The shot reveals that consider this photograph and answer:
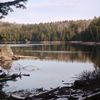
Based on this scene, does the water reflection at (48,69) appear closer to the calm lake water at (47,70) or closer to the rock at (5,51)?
the calm lake water at (47,70)

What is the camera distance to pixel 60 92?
19141mm

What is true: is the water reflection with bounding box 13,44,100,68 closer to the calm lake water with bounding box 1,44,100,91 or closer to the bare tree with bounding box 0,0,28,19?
the calm lake water with bounding box 1,44,100,91

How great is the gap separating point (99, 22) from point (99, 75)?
127882 millimetres

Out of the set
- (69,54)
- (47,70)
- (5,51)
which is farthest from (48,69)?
(69,54)

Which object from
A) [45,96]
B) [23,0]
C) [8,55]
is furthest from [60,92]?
[8,55]

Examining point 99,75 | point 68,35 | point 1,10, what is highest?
point 1,10

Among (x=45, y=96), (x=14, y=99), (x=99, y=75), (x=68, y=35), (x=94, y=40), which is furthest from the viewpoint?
(x=68, y=35)

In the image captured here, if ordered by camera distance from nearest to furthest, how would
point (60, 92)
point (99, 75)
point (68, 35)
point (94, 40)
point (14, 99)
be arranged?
point (14, 99)
point (60, 92)
point (99, 75)
point (94, 40)
point (68, 35)

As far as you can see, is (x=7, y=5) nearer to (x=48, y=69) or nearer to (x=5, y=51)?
(x=48, y=69)

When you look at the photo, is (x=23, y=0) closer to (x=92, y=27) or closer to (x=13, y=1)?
(x=13, y=1)

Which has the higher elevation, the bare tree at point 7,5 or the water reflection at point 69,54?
the bare tree at point 7,5

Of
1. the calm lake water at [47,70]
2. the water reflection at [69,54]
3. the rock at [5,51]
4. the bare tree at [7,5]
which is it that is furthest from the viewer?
the rock at [5,51]

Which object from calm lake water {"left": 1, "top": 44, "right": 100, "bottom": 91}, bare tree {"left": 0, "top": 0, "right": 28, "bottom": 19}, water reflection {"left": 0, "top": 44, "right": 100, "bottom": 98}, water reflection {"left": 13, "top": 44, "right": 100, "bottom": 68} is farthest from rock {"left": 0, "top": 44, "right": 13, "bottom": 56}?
bare tree {"left": 0, "top": 0, "right": 28, "bottom": 19}

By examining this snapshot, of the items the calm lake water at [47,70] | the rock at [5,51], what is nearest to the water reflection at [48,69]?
the calm lake water at [47,70]
